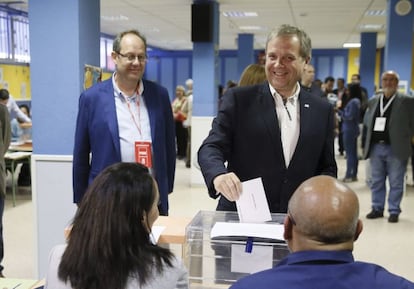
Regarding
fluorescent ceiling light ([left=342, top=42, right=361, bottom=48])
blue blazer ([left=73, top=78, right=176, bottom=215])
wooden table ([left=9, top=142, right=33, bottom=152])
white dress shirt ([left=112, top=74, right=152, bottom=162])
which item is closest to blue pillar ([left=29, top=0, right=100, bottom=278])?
blue blazer ([left=73, top=78, right=176, bottom=215])

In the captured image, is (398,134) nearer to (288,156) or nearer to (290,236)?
(288,156)

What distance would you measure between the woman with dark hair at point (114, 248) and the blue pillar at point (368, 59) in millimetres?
11536

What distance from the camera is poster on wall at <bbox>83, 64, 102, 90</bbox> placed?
3400mm

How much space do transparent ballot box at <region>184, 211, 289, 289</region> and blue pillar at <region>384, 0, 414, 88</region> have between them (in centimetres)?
564

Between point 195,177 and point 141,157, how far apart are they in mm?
4563

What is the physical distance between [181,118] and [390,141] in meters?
4.98

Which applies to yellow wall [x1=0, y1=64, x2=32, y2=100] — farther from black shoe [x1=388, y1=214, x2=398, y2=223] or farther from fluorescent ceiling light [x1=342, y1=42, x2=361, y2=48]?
fluorescent ceiling light [x1=342, y1=42, x2=361, y2=48]

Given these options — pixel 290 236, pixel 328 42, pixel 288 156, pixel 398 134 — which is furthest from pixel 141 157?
pixel 328 42

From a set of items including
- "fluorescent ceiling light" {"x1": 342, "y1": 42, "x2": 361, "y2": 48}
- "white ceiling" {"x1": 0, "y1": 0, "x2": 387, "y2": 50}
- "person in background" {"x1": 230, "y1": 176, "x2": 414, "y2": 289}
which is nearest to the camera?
"person in background" {"x1": 230, "y1": 176, "x2": 414, "y2": 289}

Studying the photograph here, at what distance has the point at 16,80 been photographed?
999 cm

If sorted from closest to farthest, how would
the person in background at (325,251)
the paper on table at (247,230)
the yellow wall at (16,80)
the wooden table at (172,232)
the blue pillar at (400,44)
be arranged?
the person in background at (325,251), the paper on table at (247,230), the wooden table at (172,232), the blue pillar at (400,44), the yellow wall at (16,80)

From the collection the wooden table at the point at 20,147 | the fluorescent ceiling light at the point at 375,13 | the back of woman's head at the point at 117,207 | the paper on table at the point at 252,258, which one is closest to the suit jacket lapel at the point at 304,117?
the paper on table at the point at 252,258

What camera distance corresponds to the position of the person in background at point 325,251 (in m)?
0.91

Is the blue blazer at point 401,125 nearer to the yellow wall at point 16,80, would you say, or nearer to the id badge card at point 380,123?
the id badge card at point 380,123
